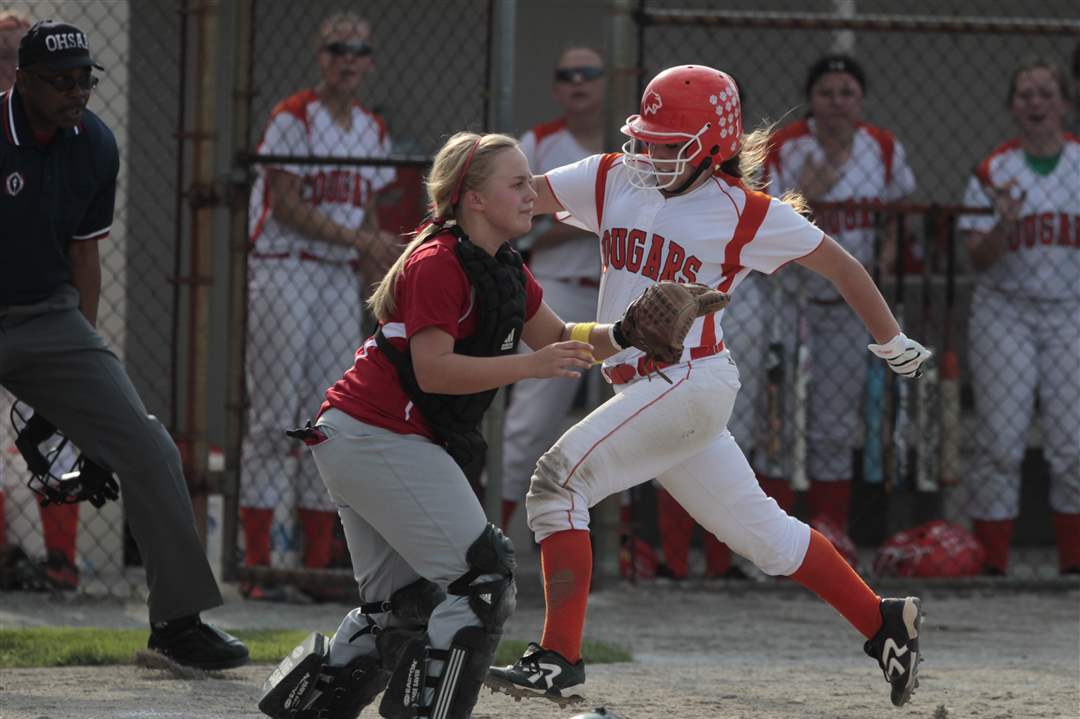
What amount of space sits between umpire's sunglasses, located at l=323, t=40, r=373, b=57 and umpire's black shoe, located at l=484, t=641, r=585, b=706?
138 inches

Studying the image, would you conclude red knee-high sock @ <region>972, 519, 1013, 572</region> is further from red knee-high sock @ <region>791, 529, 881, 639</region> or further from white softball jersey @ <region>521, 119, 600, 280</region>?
red knee-high sock @ <region>791, 529, 881, 639</region>

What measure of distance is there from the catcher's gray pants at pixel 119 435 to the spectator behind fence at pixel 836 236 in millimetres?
3338

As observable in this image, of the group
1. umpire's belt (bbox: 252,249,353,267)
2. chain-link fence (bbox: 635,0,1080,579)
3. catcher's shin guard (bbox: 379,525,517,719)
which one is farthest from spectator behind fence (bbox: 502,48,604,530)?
catcher's shin guard (bbox: 379,525,517,719)

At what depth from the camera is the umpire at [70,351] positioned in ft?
16.0

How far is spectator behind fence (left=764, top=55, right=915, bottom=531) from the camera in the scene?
7.41 meters

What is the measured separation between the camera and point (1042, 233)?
7.42 meters

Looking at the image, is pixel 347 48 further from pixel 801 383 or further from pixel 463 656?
pixel 463 656

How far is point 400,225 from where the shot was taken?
7.62 m

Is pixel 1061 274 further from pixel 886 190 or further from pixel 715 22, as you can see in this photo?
pixel 715 22

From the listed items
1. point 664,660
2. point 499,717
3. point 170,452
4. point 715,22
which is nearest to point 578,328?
point 499,717

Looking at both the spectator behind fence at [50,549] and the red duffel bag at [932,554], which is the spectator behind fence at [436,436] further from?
the red duffel bag at [932,554]

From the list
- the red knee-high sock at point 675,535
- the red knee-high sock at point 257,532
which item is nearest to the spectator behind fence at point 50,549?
the red knee-high sock at point 257,532

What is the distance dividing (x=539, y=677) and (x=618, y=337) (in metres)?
0.87

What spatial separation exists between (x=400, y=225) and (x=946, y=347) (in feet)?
8.29
